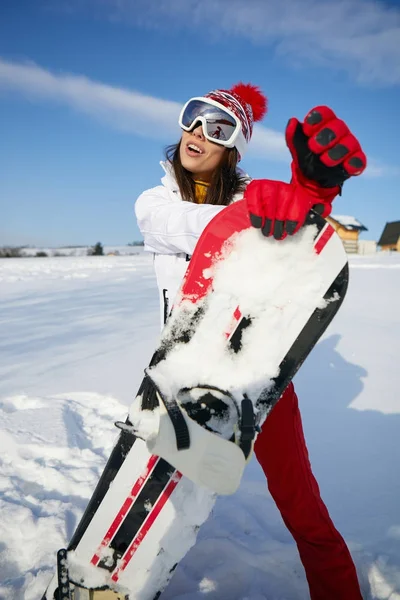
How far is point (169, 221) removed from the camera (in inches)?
50.0

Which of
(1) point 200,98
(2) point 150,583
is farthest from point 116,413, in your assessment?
(1) point 200,98

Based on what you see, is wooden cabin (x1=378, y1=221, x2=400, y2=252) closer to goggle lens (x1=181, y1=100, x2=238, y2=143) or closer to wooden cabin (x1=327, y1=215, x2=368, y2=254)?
wooden cabin (x1=327, y1=215, x2=368, y2=254)

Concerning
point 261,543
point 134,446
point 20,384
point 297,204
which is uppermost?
point 297,204

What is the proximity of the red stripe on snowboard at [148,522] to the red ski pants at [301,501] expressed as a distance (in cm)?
29

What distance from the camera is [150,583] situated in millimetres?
1188

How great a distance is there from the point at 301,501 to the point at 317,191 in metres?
1.00

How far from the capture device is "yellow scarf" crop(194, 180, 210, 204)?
148cm

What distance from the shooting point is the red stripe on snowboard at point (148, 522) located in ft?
3.90

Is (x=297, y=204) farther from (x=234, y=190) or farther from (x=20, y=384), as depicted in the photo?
(x=20, y=384)

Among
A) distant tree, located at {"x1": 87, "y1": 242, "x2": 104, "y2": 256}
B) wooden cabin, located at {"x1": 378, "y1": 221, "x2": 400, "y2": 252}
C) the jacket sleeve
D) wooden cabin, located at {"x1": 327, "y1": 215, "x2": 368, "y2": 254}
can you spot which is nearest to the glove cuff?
the jacket sleeve

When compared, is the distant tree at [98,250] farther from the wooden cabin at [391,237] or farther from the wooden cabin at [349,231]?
the wooden cabin at [391,237]

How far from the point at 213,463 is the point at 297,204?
2.20ft

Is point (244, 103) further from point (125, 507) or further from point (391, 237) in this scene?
point (391, 237)

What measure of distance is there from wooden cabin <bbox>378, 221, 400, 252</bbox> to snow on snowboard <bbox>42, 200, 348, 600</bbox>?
37.0 metres
